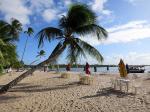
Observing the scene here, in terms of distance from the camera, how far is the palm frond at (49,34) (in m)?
17.0

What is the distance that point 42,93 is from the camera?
16328 millimetres

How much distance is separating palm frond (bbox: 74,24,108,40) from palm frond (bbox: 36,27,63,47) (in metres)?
1.13

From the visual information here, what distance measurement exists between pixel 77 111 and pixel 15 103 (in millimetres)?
3668

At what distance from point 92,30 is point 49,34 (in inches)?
106

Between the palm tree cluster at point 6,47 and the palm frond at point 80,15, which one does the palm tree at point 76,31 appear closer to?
the palm frond at point 80,15

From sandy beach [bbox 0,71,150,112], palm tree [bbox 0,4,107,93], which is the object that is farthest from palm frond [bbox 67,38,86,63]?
sandy beach [bbox 0,71,150,112]

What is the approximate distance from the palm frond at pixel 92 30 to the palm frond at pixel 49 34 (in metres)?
1.13

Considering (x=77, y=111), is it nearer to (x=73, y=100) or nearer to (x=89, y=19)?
(x=73, y=100)

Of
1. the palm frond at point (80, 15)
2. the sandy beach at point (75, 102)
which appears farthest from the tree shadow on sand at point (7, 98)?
the palm frond at point (80, 15)

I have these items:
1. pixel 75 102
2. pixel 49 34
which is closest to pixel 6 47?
pixel 49 34

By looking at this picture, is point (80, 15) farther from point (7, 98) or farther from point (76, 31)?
point (7, 98)

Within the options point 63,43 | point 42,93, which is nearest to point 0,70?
point 42,93

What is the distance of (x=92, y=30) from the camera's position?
17281 mm

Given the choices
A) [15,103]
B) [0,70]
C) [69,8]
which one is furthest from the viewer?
[69,8]
